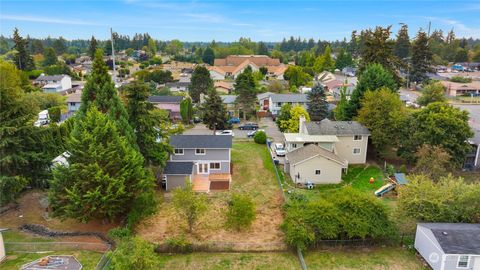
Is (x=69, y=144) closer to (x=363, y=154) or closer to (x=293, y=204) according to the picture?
(x=293, y=204)

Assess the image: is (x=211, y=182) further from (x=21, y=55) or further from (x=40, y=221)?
(x=21, y=55)

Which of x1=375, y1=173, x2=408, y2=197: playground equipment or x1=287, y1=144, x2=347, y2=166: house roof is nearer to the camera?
x1=375, y1=173, x2=408, y2=197: playground equipment

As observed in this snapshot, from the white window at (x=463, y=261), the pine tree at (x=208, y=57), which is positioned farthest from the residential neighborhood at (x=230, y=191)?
the pine tree at (x=208, y=57)

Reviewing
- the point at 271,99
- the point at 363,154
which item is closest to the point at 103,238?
the point at 363,154

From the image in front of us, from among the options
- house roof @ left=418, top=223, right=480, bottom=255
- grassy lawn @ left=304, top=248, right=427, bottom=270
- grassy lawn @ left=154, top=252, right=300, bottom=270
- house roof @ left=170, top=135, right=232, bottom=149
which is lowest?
grassy lawn @ left=154, top=252, right=300, bottom=270

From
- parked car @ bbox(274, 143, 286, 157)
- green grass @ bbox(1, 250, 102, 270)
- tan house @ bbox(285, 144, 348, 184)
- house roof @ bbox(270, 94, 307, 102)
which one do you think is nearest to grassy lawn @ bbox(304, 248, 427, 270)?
tan house @ bbox(285, 144, 348, 184)

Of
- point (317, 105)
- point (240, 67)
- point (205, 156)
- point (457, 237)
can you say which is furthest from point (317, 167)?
point (240, 67)

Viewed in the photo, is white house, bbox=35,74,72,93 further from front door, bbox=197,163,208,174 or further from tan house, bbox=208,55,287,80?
front door, bbox=197,163,208,174
